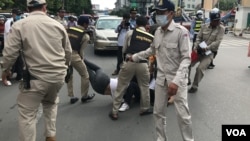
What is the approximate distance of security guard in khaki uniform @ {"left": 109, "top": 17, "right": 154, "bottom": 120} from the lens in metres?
5.33

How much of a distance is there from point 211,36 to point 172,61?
3.45m

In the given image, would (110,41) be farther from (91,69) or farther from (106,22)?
(91,69)

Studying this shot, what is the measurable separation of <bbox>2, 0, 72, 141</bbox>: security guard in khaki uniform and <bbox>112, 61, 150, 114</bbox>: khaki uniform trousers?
5.39 ft

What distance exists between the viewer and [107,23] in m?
14.7

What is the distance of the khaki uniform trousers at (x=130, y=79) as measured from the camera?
5.32m

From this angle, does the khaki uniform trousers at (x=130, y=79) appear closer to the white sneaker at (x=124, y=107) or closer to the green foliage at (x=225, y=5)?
the white sneaker at (x=124, y=107)

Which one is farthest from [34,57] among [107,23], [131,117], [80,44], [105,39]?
[107,23]

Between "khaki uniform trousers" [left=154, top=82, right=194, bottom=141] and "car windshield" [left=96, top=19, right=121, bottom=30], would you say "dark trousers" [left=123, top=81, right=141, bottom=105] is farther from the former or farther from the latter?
"car windshield" [left=96, top=19, right=121, bottom=30]

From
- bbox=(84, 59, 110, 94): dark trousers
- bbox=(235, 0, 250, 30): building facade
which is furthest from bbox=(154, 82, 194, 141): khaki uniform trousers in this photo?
bbox=(235, 0, 250, 30): building facade

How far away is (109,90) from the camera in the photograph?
6066 millimetres

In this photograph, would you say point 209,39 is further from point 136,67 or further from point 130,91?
point 136,67

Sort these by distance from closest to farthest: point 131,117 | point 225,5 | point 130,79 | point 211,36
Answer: point 130,79 < point 131,117 < point 211,36 < point 225,5

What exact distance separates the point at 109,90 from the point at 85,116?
693mm

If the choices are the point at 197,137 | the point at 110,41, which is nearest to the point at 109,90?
the point at 197,137
